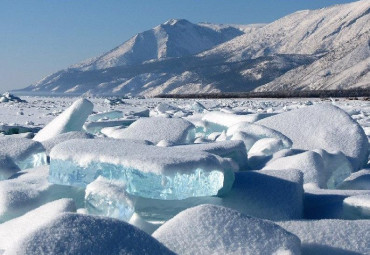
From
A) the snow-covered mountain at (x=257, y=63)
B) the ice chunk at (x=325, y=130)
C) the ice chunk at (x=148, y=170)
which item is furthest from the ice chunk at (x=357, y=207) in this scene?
the snow-covered mountain at (x=257, y=63)

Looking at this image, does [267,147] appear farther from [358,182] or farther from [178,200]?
[178,200]

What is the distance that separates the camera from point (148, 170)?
82.1 inches

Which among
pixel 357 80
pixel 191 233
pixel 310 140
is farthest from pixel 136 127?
pixel 357 80

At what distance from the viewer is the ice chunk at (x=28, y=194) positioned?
7.17 ft

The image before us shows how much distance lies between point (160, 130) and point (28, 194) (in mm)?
1685

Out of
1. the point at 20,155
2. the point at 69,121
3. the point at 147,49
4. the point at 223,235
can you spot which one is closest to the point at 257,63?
the point at 69,121

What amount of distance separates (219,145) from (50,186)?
0.89 metres

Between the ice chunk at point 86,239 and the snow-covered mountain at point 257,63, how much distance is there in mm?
49721

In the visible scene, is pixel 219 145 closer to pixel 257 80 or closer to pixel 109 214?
pixel 109 214

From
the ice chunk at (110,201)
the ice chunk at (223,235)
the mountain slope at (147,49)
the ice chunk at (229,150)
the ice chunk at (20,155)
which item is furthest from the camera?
the mountain slope at (147,49)

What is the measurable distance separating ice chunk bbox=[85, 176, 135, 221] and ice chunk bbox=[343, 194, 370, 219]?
0.79 metres

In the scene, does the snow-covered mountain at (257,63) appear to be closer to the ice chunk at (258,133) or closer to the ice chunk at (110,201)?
the ice chunk at (258,133)

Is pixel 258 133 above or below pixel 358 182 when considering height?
above

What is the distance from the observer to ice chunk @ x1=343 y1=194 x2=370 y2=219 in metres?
2.08
